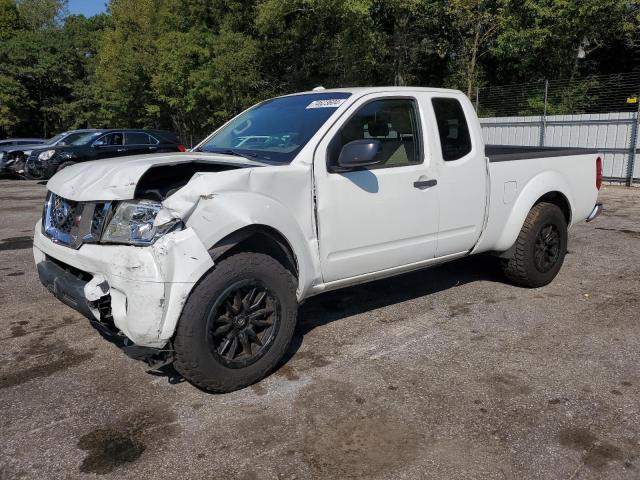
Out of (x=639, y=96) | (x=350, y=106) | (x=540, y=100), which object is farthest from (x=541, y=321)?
(x=540, y=100)

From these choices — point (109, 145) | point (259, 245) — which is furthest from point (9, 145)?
point (259, 245)

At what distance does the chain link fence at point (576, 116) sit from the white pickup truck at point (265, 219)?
12472 mm

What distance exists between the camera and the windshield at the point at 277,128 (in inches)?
154

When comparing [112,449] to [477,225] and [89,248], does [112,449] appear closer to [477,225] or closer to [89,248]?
[89,248]

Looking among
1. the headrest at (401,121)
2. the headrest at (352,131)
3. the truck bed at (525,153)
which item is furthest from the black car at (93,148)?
the headrest at (352,131)

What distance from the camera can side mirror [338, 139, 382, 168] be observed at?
3.71 meters

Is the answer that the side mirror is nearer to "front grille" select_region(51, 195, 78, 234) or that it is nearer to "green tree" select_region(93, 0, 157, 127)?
"front grille" select_region(51, 195, 78, 234)

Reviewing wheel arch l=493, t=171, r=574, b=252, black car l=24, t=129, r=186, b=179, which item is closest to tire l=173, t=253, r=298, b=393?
wheel arch l=493, t=171, r=574, b=252

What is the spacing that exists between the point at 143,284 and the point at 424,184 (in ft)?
7.55

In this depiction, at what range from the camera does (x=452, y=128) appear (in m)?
4.65

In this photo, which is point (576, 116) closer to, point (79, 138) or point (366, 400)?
point (79, 138)

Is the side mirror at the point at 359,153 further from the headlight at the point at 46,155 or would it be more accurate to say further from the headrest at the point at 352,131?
the headlight at the point at 46,155

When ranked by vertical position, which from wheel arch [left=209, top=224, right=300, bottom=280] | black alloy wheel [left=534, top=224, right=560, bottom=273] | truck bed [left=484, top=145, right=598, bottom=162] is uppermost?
truck bed [left=484, top=145, right=598, bottom=162]

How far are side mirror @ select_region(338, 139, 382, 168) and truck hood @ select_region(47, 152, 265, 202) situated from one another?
1.83ft
